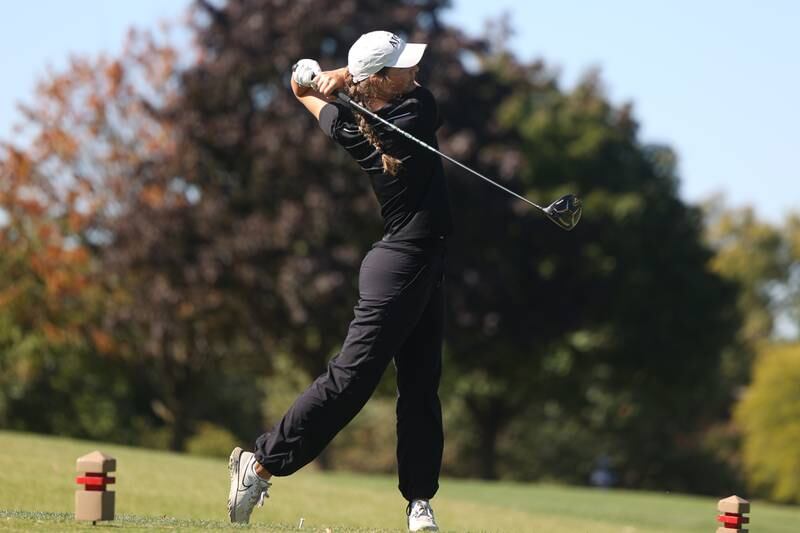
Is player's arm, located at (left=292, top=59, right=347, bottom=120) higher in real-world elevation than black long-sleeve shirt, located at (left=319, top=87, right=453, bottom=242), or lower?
higher

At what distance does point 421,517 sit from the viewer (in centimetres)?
667

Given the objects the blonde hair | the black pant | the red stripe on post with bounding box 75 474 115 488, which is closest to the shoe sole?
the black pant

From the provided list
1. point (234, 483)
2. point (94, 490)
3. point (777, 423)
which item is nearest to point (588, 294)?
point (777, 423)

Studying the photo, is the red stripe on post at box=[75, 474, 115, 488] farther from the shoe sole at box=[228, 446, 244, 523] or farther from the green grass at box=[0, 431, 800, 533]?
the shoe sole at box=[228, 446, 244, 523]

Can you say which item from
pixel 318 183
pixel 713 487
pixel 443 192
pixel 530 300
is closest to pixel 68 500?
pixel 443 192

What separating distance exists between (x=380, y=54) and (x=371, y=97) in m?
0.27

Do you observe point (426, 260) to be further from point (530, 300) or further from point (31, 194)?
point (31, 194)

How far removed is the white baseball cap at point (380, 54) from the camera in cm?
632

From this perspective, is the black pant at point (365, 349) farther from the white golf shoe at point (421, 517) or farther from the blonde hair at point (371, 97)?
the white golf shoe at point (421, 517)

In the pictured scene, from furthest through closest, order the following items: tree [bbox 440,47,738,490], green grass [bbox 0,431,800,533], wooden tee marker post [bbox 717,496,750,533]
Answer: tree [bbox 440,47,738,490] < green grass [bbox 0,431,800,533] < wooden tee marker post [bbox 717,496,750,533]

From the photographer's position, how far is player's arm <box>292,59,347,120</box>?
6473 millimetres

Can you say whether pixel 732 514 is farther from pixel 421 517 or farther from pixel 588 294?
pixel 588 294

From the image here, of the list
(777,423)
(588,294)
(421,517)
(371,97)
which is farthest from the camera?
(777,423)

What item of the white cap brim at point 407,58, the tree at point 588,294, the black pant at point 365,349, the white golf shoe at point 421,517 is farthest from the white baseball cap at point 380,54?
the tree at point 588,294
